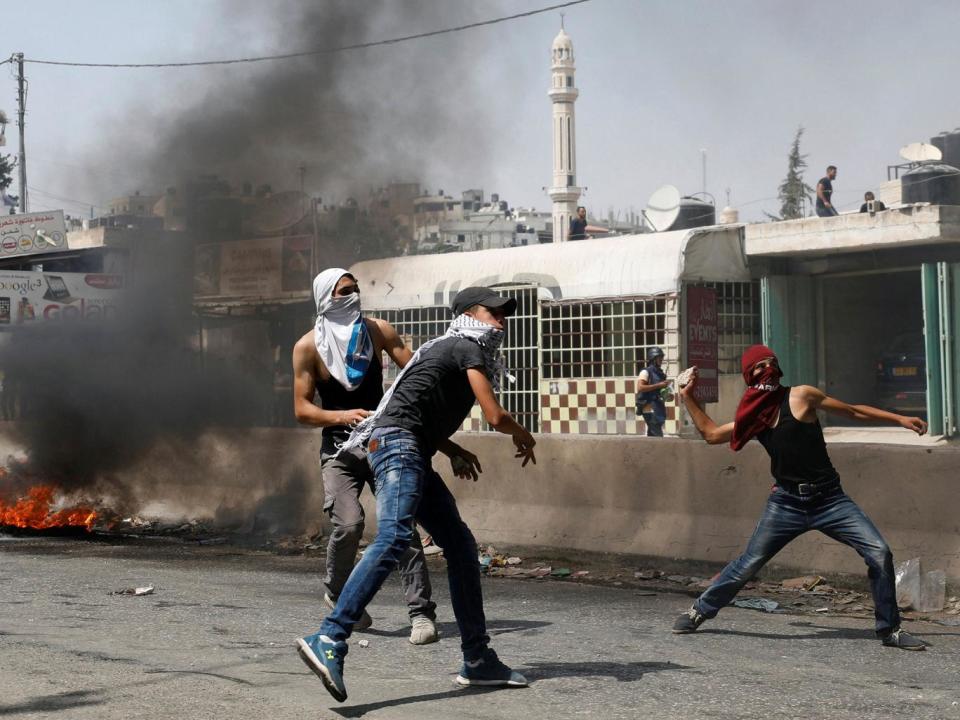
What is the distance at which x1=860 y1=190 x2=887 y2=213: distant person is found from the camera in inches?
773

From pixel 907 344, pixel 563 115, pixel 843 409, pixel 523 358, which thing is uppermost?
pixel 563 115

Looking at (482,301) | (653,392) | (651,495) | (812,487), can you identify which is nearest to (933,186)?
(653,392)

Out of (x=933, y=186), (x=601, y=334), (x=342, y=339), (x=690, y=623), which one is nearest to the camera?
(x=342, y=339)

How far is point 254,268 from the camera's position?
2003 centimetres

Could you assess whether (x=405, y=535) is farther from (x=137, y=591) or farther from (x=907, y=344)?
(x=907, y=344)

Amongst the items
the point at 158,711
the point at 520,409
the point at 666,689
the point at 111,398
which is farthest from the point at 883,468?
the point at 520,409

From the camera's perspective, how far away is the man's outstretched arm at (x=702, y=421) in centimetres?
594

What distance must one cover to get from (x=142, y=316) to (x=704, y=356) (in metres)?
7.71

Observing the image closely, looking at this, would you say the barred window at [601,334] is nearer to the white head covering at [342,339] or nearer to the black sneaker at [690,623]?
the black sneaker at [690,623]

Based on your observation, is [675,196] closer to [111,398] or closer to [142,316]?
[142,316]

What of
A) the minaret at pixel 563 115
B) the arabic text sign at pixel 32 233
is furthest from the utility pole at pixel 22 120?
the minaret at pixel 563 115

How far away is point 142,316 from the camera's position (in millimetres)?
17062

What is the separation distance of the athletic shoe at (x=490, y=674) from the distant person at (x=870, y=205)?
630 inches

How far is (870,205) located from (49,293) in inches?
505
